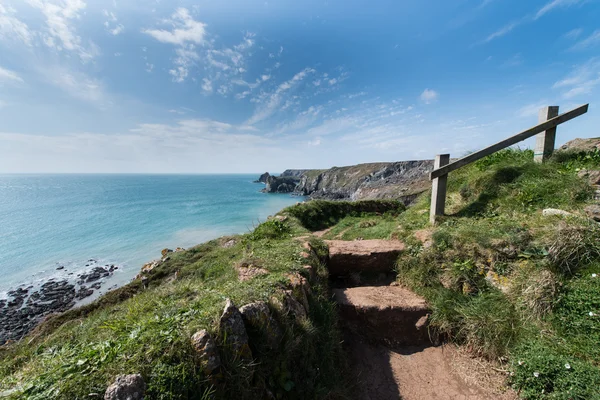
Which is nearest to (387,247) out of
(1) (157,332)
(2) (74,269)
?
(1) (157,332)

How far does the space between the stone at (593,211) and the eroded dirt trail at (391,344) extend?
328 cm

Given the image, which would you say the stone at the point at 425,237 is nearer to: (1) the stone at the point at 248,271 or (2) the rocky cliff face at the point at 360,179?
(1) the stone at the point at 248,271

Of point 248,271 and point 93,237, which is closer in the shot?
point 248,271

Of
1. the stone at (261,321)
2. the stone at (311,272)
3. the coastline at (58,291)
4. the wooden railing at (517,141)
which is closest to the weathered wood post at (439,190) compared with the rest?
the wooden railing at (517,141)

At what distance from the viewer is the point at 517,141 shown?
576cm

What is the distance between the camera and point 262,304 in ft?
8.73

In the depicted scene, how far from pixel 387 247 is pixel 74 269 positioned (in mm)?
27388

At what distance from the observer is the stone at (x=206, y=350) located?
1.94 meters

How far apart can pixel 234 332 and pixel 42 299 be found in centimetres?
2278

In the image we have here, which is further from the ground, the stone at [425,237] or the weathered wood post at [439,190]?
the weathered wood post at [439,190]

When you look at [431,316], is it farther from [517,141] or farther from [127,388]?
[517,141]

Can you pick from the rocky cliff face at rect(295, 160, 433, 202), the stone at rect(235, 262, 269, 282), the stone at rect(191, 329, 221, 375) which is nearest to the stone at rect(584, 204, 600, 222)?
the stone at rect(235, 262, 269, 282)

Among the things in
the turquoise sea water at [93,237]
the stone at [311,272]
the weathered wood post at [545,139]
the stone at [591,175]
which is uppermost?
the weathered wood post at [545,139]

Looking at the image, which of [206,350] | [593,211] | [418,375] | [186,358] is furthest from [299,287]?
[593,211]
